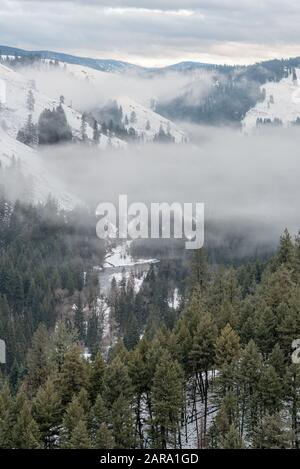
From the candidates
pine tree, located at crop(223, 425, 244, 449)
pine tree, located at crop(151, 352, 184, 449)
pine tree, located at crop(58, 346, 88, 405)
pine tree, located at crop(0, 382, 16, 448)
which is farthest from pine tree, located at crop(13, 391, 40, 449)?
pine tree, located at crop(223, 425, 244, 449)

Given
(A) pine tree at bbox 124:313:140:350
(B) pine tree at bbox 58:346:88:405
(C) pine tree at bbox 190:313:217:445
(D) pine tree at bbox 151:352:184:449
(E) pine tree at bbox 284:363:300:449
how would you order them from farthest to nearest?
1. (A) pine tree at bbox 124:313:140:350
2. (C) pine tree at bbox 190:313:217:445
3. (B) pine tree at bbox 58:346:88:405
4. (D) pine tree at bbox 151:352:184:449
5. (E) pine tree at bbox 284:363:300:449

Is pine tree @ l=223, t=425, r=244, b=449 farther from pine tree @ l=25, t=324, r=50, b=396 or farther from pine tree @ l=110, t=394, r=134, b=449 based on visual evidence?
pine tree @ l=25, t=324, r=50, b=396

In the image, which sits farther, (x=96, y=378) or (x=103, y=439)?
(x=96, y=378)

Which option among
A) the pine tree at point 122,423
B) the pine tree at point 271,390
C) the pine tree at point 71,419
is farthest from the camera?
the pine tree at point 271,390

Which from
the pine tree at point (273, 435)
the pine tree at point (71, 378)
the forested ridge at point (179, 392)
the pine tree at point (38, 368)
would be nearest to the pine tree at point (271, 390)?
the forested ridge at point (179, 392)

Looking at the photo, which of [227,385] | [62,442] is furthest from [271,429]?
[62,442]

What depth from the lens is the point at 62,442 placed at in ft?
187

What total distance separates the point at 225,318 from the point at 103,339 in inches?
4427

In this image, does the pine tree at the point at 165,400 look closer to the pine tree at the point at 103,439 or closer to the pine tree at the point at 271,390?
the pine tree at the point at 103,439

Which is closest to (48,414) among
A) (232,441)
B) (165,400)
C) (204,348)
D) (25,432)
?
(25,432)

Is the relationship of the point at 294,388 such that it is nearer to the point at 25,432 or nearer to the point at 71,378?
the point at 71,378

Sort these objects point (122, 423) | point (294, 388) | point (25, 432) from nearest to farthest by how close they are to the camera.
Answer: point (25, 432) < point (122, 423) < point (294, 388)

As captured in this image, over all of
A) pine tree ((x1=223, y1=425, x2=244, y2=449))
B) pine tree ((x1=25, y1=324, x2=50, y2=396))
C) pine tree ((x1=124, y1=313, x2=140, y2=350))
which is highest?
pine tree ((x1=223, y1=425, x2=244, y2=449))

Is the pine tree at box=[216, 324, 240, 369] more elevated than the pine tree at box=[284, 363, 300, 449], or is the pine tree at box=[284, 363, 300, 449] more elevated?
the pine tree at box=[216, 324, 240, 369]
